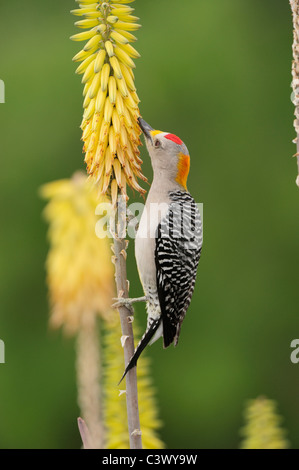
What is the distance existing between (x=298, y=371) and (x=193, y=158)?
3299mm

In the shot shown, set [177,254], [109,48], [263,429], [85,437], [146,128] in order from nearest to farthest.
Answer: [85,437]
[109,48]
[263,429]
[146,128]
[177,254]

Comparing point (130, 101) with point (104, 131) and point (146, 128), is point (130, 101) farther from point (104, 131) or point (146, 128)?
point (146, 128)

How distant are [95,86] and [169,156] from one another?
1.40m

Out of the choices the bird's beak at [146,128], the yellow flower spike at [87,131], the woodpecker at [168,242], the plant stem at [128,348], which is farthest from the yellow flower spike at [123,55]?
the woodpecker at [168,242]

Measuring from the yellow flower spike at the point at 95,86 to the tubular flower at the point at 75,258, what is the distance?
65cm

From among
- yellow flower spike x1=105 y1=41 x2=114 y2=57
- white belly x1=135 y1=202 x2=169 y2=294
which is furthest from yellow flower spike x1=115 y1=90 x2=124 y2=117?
white belly x1=135 y1=202 x2=169 y2=294

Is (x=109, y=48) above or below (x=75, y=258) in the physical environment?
above

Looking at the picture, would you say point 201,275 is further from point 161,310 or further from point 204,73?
point 161,310

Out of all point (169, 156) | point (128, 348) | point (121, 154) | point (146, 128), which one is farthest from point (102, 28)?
point (169, 156)

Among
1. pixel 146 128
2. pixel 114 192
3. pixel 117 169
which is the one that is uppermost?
pixel 146 128

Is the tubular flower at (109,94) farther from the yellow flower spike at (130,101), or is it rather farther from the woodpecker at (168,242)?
the woodpecker at (168,242)

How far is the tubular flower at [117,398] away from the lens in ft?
11.8

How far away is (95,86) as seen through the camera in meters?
3.43

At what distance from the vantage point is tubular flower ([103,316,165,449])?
3604 mm
